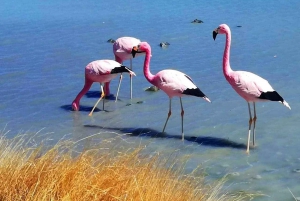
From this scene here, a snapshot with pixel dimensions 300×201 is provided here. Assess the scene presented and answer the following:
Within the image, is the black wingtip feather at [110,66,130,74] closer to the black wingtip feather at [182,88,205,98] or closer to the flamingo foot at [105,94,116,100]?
the flamingo foot at [105,94,116,100]

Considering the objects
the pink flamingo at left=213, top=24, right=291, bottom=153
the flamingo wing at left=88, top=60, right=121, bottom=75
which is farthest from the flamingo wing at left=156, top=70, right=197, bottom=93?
the flamingo wing at left=88, top=60, right=121, bottom=75

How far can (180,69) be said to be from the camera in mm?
10758

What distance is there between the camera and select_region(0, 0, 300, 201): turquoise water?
6.72 m

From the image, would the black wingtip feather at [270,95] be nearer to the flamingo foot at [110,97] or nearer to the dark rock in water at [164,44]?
the flamingo foot at [110,97]

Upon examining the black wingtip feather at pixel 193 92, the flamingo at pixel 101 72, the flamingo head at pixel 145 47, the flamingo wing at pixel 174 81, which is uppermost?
the flamingo head at pixel 145 47

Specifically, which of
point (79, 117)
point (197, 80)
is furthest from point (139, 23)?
point (79, 117)

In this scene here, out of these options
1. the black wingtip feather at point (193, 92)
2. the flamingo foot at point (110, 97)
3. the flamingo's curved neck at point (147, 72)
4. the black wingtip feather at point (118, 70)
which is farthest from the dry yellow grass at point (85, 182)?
the flamingo foot at point (110, 97)

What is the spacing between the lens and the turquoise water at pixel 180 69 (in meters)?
6.72

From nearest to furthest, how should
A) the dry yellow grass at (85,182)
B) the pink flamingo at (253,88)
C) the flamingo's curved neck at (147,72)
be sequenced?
the dry yellow grass at (85,182) < the pink flamingo at (253,88) < the flamingo's curved neck at (147,72)

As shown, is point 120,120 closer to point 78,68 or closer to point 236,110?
point 236,110

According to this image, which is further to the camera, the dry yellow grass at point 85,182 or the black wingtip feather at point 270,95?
the black wingtip feather at point 270,95

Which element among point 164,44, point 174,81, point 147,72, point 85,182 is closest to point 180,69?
point 164,44

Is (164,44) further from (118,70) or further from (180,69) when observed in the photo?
(118,70)

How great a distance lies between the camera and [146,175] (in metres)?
4.55
